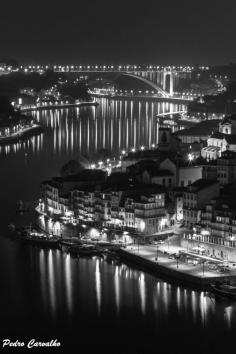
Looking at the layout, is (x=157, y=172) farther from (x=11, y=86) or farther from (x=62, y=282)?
(x=11, y=86)

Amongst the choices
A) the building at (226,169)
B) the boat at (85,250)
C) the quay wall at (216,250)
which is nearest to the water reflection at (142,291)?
the quay wall at (216,250)

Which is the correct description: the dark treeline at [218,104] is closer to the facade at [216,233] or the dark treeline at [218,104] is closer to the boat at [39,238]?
the boat at [39,238]

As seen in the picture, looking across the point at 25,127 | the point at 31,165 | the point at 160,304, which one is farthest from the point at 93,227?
the point at 25,127

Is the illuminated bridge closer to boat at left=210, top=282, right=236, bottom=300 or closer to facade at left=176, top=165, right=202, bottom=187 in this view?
facade at left=176, top=165, right=202, bottom=187

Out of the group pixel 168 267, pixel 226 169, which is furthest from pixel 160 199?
pixel 168 267

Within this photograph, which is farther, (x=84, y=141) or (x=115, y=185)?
(x=84, y=141)
